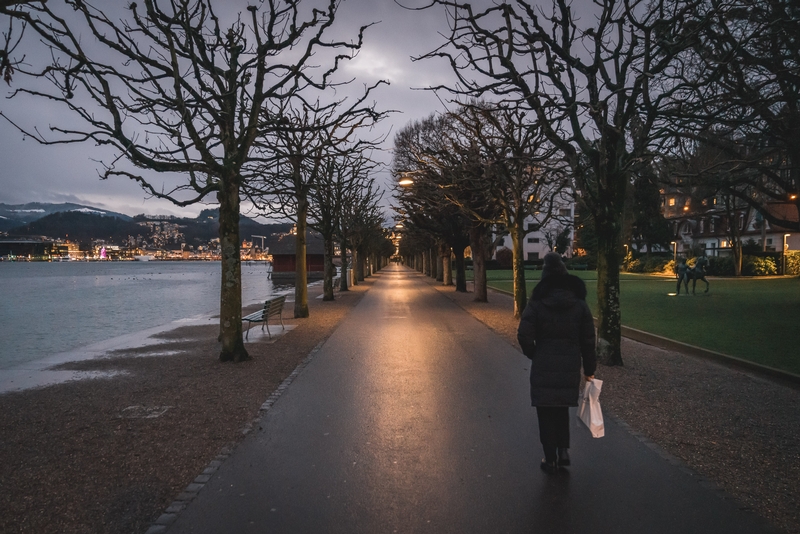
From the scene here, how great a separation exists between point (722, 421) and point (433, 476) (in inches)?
155

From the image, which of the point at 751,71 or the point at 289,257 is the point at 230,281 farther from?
the point at 289,257

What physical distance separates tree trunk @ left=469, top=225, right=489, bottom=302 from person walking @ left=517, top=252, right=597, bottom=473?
20.4 metres

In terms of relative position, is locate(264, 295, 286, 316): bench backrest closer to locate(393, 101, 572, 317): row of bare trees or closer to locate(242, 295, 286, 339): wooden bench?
locate(242, 295, 286, 339): wooden bench

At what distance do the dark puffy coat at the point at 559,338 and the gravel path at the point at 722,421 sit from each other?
4.81ft

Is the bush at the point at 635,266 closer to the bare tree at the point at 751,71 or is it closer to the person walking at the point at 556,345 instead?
the bare tree at the point at 751,71

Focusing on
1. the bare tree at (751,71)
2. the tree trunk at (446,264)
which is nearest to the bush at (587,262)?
the tree trunk at (446,264)

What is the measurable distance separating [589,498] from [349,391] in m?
4.48

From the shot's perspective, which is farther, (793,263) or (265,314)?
(793,263)

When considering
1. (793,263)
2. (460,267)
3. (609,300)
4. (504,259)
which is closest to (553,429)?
(609,300)

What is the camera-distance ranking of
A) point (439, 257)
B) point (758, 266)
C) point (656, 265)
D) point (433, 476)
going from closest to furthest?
point (433, 476), point (758, 266), point (439, 257), point (656, 265)

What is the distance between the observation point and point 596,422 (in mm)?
5051

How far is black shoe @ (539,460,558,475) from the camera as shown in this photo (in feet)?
16.8

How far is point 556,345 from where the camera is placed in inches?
201

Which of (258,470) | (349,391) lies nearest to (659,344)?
(349,391)
